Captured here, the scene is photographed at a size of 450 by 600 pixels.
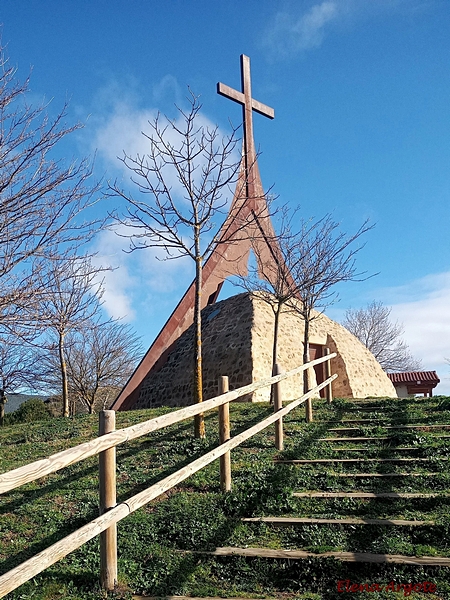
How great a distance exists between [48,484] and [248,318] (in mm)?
9976

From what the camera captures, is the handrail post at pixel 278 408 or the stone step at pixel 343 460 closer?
the stone step at pixel 343 460

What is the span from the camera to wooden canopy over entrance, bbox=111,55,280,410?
1554cm

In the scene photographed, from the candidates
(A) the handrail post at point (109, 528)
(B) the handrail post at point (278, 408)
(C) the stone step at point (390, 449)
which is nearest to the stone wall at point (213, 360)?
(B) the handrail post at point (278, 408)

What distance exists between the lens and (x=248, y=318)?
16172mm

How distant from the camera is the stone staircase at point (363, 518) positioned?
13.3 ft

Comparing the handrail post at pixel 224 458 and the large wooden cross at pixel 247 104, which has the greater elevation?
the large wooden cross at pixel 247 104

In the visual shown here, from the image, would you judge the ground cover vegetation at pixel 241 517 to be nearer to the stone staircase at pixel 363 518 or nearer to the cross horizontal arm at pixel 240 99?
the stone staircase at pixel 363 518

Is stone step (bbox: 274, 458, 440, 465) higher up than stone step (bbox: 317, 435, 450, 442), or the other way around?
stone step (bbox: 317, 435, 450, 442)

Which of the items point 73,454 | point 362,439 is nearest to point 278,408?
point 362,439

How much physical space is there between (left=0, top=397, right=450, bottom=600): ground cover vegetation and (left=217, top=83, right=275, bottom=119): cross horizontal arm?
11.3m

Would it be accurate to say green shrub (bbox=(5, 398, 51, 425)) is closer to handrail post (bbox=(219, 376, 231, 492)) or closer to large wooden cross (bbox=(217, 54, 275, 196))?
large wooden cross (bbox=(217, 54, 275, 196))

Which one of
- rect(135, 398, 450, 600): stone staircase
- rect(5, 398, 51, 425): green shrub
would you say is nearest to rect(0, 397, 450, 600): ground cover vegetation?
rect(135, 398, 450, 600): stone staircase

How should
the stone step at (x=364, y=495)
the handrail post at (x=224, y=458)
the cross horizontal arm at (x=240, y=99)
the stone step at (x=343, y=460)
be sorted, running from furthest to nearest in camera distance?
the cross horizontal arm at (x=240, y=99) < the stone step at (x=343, y=460) < the handrail post at (x=224, y=458) < the stone step at (x=364, y=495)

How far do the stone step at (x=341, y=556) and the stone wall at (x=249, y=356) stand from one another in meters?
9.35
